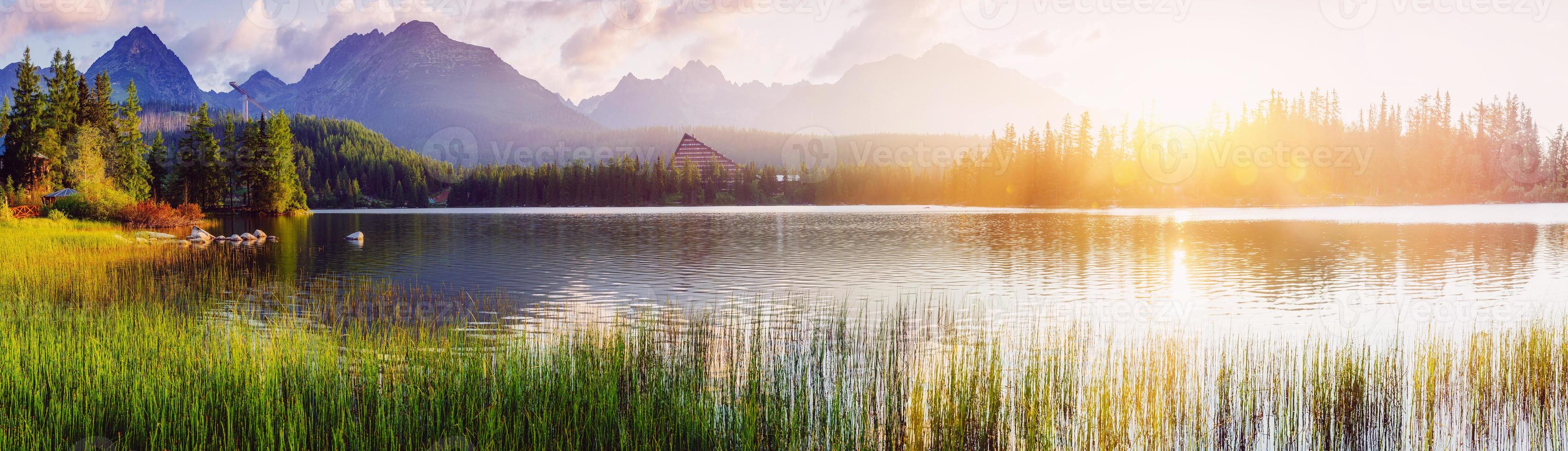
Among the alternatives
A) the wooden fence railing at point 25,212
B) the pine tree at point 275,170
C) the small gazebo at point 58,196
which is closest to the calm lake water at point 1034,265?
the small gazebo at point 58,196

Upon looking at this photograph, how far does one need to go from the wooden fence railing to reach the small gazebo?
3.13 metres

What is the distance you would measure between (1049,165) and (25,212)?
119556 mm

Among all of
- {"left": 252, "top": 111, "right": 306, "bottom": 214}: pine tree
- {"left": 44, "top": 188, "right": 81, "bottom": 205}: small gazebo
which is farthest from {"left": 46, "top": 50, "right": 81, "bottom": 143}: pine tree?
{"left": 252, "top": 111, "right": 306, "bottom": 214}: pine tree

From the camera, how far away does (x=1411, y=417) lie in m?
9.84

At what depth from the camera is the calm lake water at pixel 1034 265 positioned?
69.6 ft

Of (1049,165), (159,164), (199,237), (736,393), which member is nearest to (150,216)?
(199,237)

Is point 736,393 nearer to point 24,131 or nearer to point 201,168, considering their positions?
point 24,131

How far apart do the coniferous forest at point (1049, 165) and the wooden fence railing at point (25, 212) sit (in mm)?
3036

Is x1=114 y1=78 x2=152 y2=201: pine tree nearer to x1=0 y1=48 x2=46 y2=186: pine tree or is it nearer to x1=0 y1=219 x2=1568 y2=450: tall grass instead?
x1=0 y1=48 x2=46 y2=186: pine tree

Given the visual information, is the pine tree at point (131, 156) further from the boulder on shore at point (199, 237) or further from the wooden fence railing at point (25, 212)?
the boulder on shore at point (199, 237)

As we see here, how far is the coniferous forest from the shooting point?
6419 centimetres

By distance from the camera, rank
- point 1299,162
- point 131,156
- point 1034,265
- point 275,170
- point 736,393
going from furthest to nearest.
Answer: point 1299,162 < point 275,170 < point 131,156 < point 1034,265 < point 736,393

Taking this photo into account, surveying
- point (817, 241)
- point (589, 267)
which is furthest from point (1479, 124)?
point (589, 267)

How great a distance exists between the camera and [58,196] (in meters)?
55.3
